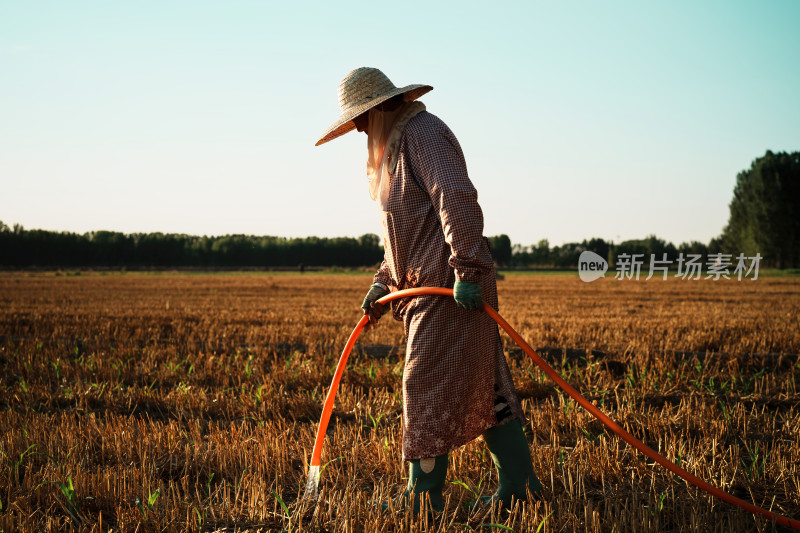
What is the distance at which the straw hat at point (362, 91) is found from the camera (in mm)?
2582

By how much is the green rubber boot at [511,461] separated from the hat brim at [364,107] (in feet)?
5.07

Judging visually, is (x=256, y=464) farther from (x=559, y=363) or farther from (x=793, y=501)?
(x=559, y=363)

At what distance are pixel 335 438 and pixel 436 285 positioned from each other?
1736 millimetres

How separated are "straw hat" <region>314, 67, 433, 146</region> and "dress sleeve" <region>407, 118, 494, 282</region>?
0.28m

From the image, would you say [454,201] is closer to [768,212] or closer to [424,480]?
[424,480]

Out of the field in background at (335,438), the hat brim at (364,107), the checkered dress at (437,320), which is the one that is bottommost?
the field in background at (335,438)

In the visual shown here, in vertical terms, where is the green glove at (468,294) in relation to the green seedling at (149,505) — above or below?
above

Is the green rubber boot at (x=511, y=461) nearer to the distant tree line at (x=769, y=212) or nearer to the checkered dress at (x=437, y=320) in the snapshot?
the checkered dress at (x=437, y=320)

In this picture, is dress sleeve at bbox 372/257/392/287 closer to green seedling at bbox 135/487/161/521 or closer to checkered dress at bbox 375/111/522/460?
checkered dress at bbox 375/111/522/460

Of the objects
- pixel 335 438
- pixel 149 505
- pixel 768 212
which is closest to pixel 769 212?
pixel 768 212

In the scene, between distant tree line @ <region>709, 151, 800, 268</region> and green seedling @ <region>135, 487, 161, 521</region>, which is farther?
distant tree line @ <region>709, 151, 800, 268</region>

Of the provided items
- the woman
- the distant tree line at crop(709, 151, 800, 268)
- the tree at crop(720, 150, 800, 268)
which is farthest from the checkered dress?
the distant tree line at crop(709, 151, 800, 268)

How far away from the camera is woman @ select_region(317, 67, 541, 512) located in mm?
2361

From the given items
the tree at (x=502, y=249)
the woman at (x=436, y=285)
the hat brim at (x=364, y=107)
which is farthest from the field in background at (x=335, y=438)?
the tree at (x=502, y=249)
